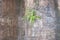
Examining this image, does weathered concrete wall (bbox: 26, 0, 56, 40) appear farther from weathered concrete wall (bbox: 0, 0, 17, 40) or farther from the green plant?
weathered concrete wall (bbox: 0, 0, 17, 40)

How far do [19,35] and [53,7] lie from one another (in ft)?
2.71

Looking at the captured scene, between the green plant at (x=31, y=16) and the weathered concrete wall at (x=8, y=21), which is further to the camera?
the weathered concrete wall at (x=8, y=21)

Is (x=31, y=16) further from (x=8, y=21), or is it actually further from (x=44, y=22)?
(x=8, y=21)

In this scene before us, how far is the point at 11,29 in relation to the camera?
8.94 feet

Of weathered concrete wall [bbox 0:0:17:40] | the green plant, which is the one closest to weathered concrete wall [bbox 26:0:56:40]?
the green plant

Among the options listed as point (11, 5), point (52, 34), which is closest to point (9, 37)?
point (11, 5)

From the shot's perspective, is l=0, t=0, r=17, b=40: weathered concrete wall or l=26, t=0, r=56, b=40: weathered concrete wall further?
l=0, t=0, r=17, b=40: weathered concrete wall

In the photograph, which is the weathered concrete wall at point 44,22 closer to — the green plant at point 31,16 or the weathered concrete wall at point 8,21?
the green plant at point 31,16

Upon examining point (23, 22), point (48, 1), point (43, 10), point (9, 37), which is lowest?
point (9, 37)

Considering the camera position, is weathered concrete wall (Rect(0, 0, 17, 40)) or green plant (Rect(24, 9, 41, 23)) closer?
green plant (Rect(24, 9, 41, 23))

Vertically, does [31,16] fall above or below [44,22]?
above

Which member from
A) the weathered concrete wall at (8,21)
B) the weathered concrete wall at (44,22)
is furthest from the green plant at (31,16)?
the weathered concrete wall at (8,21)

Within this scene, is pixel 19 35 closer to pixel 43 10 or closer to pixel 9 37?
pixel 9 37

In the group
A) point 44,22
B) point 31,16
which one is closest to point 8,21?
point 31,16
